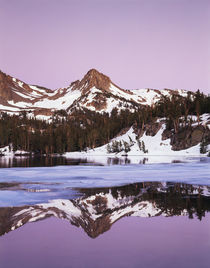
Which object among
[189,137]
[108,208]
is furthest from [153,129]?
[108,208]

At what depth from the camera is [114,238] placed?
9234 millimetres

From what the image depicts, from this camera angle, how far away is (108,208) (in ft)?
43.7

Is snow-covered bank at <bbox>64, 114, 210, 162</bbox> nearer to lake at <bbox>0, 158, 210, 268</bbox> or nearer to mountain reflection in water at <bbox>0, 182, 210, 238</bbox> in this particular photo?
mountain reflection in water at <bbox>0, 182, 210, 238</bbox>

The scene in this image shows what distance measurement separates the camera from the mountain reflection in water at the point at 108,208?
10977mm

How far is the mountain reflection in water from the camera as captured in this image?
1098 centimetres

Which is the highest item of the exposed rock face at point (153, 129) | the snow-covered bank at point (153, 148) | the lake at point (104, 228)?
the exposed rock face at point (153, 129)

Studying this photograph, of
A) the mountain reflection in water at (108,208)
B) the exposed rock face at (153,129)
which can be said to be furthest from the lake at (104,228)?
the exposed rock face at (153,129)

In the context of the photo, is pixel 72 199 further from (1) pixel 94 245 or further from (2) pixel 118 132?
(2) pixel 118 132

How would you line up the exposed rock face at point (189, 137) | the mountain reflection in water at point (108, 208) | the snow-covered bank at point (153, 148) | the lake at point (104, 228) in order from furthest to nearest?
the exposed rock face at point (189, 137), the snow-covered bank at point (153, 148), the mountain reflection in water at point (108, 208), the lake at point (104, 228)

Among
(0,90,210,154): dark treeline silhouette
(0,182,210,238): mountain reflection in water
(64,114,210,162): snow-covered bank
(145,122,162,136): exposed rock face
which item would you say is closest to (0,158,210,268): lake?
(0,182,210,238): mountain reflection in water

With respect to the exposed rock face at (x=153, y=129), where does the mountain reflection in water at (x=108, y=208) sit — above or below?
below

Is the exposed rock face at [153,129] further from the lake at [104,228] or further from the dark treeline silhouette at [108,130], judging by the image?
the lake at [104,228]

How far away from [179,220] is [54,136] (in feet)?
459

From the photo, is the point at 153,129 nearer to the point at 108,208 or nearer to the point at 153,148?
the point at 153,148
